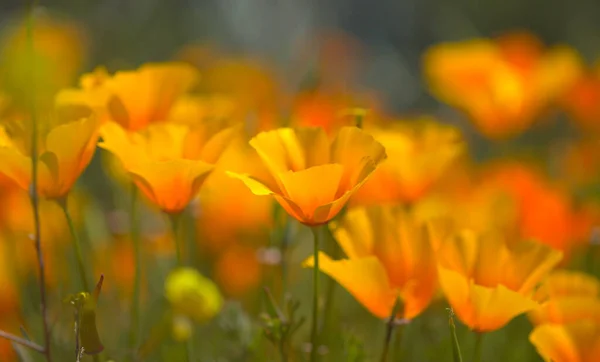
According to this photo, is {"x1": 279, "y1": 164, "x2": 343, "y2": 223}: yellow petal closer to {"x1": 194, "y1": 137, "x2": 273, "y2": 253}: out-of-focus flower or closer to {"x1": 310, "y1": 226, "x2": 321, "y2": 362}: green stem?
{"x1": 310, "y1": 226, "x2": 321, "y2": 362}: green stem

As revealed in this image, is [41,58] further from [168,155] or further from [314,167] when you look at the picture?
[314,167]

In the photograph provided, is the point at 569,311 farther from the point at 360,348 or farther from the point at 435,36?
the point at 435,36

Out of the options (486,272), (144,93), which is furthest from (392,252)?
(144,93)

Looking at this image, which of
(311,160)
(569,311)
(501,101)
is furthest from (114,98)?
(501,101)

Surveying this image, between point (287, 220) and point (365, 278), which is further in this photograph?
point (287, 220)

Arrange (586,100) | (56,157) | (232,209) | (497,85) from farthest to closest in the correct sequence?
1. (586,100)
2. (497,85)
3. (232,209)
4. (56,157)

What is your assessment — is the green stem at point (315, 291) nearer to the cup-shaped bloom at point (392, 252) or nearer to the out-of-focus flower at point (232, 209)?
the cup-shaped bloom at point (392, 252)
